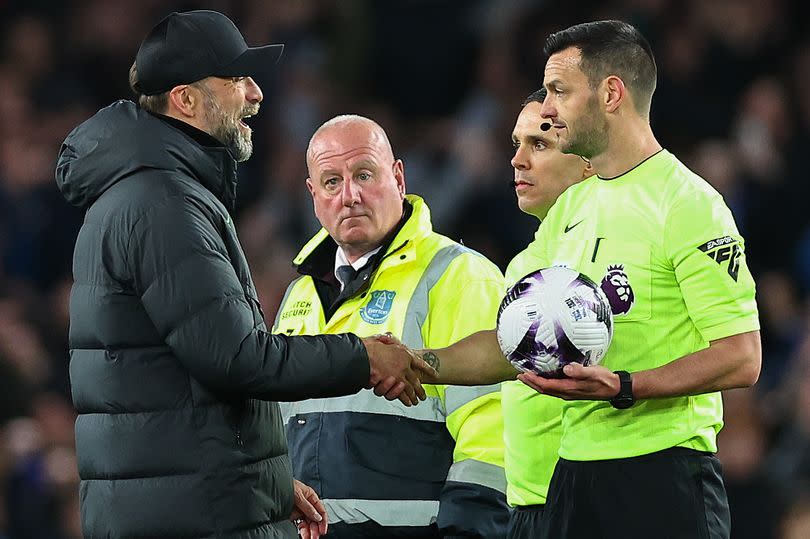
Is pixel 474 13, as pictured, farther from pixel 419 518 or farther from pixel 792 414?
pixel 419 518

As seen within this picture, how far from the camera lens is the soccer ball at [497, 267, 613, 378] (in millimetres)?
3559

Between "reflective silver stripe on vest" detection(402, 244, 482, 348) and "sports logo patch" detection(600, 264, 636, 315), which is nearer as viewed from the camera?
"sports logo patch" detection(600, 264, 636, 315)

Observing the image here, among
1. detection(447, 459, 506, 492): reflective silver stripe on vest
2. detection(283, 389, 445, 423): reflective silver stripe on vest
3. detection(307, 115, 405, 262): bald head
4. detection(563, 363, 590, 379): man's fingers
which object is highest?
detection(307, 115, 405, 262): bald head

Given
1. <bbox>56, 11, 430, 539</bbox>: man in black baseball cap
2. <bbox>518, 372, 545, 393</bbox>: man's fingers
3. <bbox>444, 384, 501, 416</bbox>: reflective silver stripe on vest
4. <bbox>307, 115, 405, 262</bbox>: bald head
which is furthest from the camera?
<bbox>307, 115, 405, 262</bbox>: bald head

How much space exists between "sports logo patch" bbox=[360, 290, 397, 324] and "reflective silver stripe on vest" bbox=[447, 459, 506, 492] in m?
0.51

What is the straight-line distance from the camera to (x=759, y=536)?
635 cm

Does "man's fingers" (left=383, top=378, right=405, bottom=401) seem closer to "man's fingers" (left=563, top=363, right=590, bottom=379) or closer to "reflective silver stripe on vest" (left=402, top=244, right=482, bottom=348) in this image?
"man's fingers" (left=563, top=363, right=590, bottom=379)

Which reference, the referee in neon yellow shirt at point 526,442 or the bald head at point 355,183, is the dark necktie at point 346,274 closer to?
the bald head at point 355,183

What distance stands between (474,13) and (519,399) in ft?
19.9

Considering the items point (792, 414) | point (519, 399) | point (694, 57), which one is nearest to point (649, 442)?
point (519, 399)

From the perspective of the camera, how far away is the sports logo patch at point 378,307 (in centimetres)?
453

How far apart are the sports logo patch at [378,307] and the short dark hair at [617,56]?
1.01 metres

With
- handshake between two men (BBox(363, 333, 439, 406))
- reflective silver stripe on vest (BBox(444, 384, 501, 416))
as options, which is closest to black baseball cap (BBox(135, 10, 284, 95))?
handshake between two men (BBox(363, 333, 439, 406))

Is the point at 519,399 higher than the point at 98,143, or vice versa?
the point at 98,143
